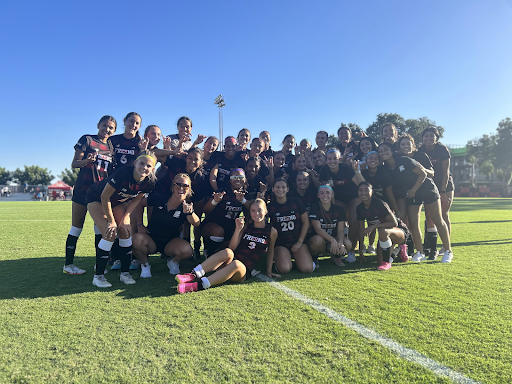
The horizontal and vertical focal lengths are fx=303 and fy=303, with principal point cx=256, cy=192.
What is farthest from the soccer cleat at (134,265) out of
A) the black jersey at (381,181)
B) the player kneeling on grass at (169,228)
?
the black jersey at (381,181)

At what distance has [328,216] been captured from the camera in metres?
4.98

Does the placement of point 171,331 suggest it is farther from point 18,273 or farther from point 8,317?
point 18,273

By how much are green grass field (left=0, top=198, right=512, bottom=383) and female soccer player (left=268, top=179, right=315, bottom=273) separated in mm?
457

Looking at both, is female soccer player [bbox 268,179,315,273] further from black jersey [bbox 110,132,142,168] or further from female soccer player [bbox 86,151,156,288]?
black jersey [bbox 110,132,142,168]

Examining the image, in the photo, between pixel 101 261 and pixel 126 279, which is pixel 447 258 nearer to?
pixel 126 279

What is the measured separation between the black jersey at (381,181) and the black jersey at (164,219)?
3386 mm

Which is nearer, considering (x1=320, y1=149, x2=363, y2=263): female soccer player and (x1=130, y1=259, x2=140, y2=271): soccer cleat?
(x1=130, y1=259, x2=140, y2=271): soccer cleat

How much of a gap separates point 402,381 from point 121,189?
353cm

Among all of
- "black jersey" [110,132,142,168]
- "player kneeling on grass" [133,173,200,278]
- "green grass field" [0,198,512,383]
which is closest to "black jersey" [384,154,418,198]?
"green grass field" [0,198,512,383]

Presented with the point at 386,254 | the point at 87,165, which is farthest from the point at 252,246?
the point at 87,165

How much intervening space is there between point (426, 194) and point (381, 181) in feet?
2.48

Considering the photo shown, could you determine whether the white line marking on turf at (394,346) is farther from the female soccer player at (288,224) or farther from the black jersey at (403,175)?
the black jersey at (403,175)

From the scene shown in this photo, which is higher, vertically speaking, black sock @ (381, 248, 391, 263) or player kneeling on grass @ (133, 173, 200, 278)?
player kneeling on grass @ (133, 173, 200, 278)

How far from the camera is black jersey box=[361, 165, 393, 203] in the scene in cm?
543
